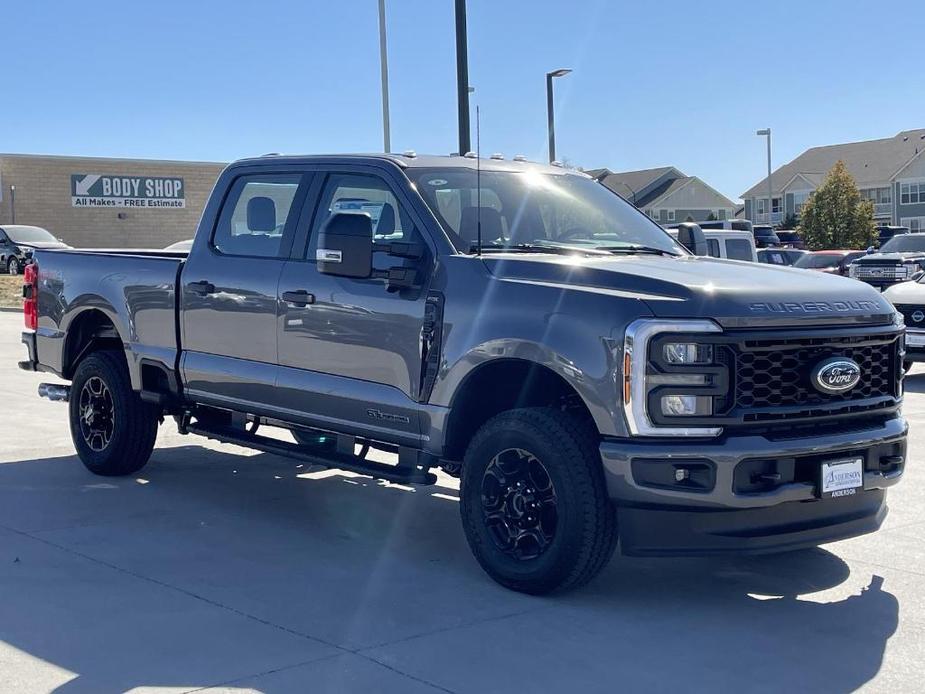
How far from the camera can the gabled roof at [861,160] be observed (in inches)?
3147

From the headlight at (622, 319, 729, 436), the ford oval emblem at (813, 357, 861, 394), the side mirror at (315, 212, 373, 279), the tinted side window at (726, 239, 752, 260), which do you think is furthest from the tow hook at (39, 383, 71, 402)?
the tinted side window at (726, 239, 752, 260)

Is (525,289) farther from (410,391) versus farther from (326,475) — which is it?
(326,475)

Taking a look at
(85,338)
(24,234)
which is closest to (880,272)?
(85,338)

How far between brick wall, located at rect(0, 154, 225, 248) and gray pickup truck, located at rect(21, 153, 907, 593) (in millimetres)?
43454

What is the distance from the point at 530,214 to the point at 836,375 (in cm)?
197

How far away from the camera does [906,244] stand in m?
28.2

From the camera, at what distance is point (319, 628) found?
5.05 meters

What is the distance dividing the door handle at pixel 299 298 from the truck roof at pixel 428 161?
79 centimetres

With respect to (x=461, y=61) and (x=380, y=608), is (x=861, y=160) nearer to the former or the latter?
(x=461, y=61)

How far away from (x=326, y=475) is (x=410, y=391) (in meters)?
2.67

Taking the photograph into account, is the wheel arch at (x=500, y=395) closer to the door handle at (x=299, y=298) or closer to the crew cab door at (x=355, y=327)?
the crew cab door at (x=355, y=327)

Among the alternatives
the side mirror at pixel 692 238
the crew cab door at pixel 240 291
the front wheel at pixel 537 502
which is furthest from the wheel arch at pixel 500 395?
the side mirror at pixel 692 238

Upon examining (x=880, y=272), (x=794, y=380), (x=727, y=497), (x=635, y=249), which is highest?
(x=635, y=249)

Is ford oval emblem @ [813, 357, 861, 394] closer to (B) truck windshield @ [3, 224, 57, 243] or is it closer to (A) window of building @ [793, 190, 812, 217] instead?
(B) truck windshield @ [3, 224, 57, 243]
